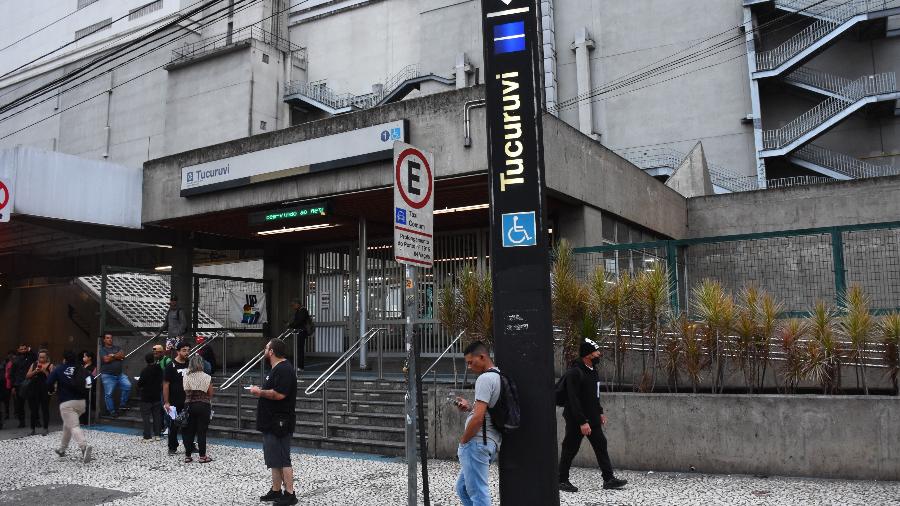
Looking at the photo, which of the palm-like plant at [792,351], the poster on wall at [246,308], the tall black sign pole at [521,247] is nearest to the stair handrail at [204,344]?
the poster on wall at [246,308]

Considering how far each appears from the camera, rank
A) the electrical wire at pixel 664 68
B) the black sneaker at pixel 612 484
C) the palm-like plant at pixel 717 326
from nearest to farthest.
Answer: the black sneaker at pixel 612 484 < the palm-like plant at pixel 717 326 < the electrical wire at pixel 664 68

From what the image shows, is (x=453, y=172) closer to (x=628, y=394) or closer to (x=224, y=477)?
(x=628, y=394)

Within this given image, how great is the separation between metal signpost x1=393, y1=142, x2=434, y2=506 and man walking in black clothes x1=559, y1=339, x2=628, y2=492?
2537 millimetres

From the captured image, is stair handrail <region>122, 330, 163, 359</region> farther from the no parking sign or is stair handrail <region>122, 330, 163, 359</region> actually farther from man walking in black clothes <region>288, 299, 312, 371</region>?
the no parking sign

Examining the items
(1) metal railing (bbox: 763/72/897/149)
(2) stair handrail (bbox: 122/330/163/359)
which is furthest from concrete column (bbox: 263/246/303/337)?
(1) metal railing (bbox: 763/72/897/149)

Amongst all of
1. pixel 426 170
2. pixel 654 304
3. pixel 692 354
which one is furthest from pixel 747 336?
pixel 426 170

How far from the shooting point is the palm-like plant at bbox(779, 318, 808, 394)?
9.14 metres

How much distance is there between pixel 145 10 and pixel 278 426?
40.7m

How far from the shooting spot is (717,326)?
377 inches

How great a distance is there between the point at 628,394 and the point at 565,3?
93.7 feet

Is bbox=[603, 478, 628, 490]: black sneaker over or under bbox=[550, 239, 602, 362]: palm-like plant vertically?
under

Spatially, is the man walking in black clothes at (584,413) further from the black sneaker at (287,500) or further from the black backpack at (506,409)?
the black sneaker at (287,500)

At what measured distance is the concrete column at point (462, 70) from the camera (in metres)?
34.8

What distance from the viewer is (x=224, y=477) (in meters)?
9.34
